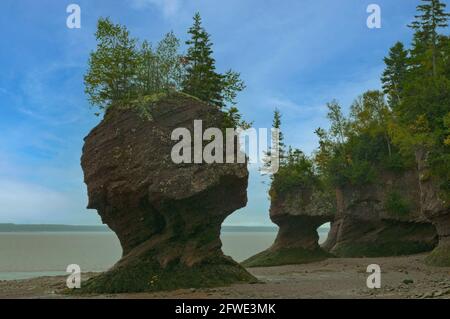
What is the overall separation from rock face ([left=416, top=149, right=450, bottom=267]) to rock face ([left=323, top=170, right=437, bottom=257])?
12.5 meters

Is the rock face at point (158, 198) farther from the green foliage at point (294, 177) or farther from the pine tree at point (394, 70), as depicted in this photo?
the pine tree at point (394, 70)

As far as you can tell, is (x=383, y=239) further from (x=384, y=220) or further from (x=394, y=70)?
(x=394, y=70)

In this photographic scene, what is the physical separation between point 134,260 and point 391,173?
35.7 metres

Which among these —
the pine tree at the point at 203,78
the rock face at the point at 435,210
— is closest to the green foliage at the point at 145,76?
the pine tree at the point at 203,78

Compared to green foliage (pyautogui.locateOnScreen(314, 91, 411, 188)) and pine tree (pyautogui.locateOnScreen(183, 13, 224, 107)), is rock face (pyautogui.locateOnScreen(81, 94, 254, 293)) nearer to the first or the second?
pine tree (pyautogui.locateOnScreen(183, 13, 224, 107))

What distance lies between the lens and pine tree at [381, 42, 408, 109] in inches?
2461

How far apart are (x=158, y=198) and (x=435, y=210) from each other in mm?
21972

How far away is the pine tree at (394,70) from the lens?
6250 centimetres

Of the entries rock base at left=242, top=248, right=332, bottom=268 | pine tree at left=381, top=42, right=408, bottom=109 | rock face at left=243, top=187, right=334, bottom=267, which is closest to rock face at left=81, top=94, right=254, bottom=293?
rock base at left=242, top=248, right=332, bottom=268

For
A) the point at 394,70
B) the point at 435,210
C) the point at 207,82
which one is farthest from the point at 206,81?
the point at 394,70

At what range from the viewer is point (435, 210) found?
119 ft

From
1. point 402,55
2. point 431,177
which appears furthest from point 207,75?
point 402,55

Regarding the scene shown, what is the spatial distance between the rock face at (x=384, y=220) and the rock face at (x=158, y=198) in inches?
1074
